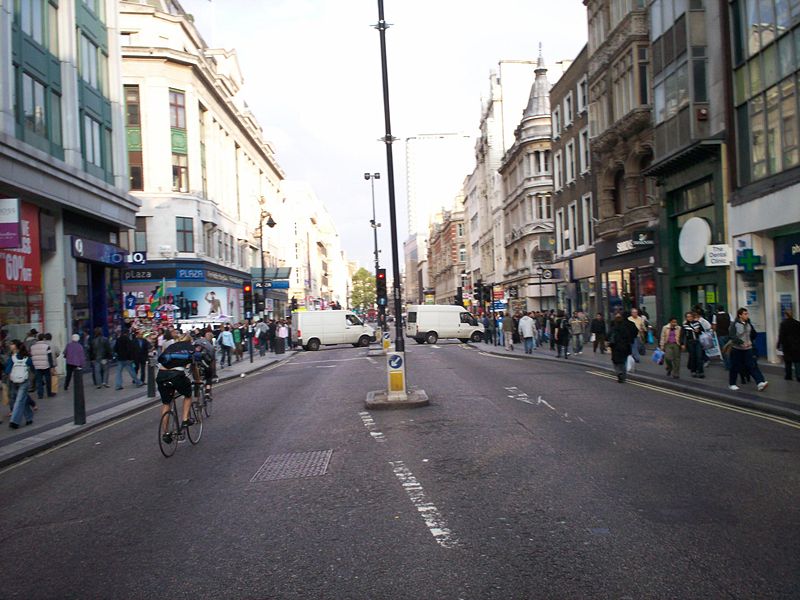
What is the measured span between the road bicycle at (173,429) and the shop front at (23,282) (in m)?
12.4

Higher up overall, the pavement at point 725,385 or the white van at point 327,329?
the white van at point 327,329

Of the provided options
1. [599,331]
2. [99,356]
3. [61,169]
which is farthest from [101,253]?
[599,331]

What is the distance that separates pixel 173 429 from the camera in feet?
33.6

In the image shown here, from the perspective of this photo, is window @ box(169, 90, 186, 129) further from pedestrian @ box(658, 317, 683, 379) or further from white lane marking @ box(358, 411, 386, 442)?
white lane marking @ box(358, 411, 386, 442)

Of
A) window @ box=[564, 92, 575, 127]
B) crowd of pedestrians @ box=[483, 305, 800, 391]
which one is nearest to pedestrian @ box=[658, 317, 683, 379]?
crowd of pedestrians @ box=[483, 305, 800, 391]

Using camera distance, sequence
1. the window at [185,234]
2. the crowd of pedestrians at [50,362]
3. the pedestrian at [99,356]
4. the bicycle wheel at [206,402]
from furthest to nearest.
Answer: the window at [185,234] < the pedestrian at [99,356] < the crowd of pedestrians at [50,362] < the bicycle wheel at [206,402]

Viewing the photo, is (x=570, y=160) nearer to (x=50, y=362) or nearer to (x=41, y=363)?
(x=50, y=362)

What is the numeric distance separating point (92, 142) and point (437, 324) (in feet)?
76.3

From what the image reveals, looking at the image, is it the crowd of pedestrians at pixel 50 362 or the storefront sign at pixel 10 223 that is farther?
the storefront sign at pixel 10 223

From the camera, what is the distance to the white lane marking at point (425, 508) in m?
5.52

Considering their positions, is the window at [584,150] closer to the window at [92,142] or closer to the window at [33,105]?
the window at [92,142]

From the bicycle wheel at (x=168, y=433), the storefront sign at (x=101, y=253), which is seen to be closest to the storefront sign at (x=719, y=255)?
the bicycle wheel at (x=168, y=433)

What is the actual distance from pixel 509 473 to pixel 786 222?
13305mm

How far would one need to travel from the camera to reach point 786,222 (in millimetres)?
17406
